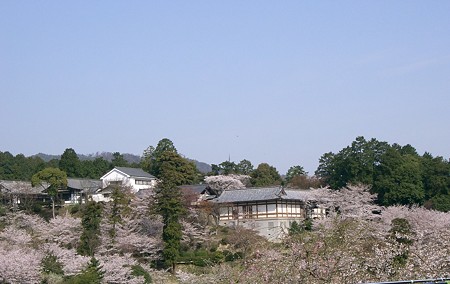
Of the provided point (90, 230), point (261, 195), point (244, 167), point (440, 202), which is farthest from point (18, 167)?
point (440, 202)

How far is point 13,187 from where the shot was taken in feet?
134

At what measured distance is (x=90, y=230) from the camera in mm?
29969

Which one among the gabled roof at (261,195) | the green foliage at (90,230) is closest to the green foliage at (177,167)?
the gabled roof at (261,195)

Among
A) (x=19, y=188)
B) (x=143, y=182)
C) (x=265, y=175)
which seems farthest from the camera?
(x=265, y=175)

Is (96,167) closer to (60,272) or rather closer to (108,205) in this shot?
(108,205)

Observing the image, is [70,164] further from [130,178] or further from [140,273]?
[140,273]

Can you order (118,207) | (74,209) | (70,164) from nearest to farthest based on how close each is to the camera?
(118,207)
(74,209)
(70,164)

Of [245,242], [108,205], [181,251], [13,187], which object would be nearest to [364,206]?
[245,242]

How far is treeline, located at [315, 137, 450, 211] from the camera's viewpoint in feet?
118

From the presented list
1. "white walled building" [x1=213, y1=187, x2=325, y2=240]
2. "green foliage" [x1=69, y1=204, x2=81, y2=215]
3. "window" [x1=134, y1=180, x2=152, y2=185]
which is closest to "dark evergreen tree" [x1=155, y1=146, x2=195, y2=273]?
"white walled building" [x1=213, y1=187, x2=325, y2=240]

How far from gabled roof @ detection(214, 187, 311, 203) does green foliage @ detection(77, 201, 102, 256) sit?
358 inches

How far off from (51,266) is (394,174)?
62.1 feet

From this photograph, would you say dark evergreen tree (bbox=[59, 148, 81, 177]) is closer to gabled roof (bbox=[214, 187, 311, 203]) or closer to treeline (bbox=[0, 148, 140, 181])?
treeline (bbox=[0, 148, 140, 181])

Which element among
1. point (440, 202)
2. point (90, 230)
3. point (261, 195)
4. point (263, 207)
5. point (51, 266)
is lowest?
point (51, 266)
